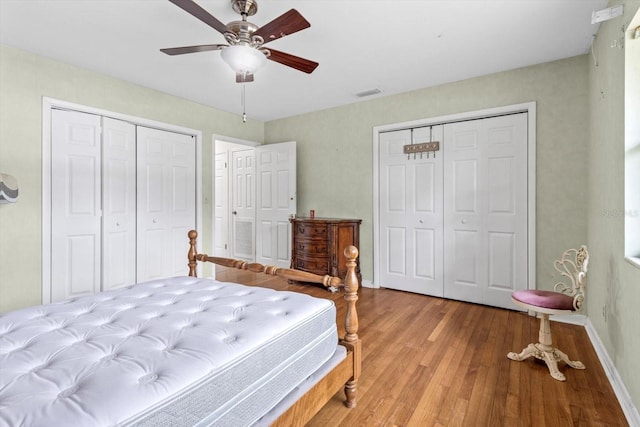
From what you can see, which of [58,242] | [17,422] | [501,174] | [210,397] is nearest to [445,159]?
[501,174]

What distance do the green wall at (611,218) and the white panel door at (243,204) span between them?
4484 mm

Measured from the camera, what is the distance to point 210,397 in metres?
1.05

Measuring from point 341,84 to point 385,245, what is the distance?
2141 millimetres

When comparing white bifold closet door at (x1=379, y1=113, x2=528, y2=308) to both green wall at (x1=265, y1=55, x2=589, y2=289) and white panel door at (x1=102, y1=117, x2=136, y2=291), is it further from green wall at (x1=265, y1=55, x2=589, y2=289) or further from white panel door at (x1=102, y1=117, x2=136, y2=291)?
white panel door at (x1=102, y1=117, x2=136, y2=291)

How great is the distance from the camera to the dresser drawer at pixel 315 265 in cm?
425

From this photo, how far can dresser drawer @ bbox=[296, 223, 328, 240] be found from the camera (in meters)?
4.25

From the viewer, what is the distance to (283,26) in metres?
1.87

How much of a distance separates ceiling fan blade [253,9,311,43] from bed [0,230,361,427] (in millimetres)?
1346

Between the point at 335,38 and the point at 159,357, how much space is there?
8.76ft

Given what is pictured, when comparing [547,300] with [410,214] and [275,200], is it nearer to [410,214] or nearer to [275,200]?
[410,214]

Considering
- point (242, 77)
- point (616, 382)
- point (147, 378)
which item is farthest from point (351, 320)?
point (242, 77)

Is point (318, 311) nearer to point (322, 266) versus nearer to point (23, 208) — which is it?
point (322, 266)

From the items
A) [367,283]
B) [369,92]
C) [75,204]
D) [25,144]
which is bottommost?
[367,283]

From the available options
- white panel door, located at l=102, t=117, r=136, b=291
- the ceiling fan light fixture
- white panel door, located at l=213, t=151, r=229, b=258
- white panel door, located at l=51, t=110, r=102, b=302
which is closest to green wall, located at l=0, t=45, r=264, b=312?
white panel door, located at l=51, t=110, r=102, b=302
